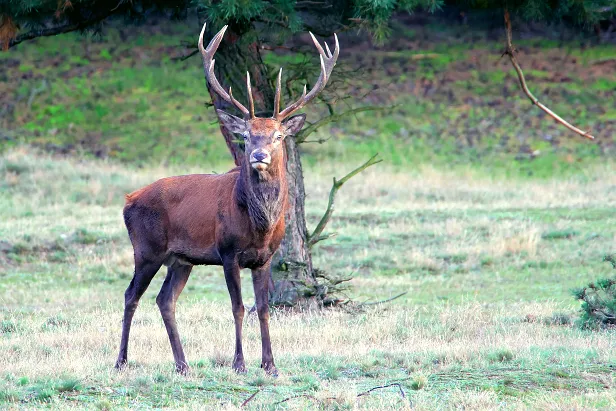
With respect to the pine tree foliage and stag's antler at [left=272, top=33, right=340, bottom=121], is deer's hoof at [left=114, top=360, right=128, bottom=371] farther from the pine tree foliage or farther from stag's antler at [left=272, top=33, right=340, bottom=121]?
the pine tree foliage

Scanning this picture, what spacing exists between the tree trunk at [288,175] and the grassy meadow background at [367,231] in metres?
0.60

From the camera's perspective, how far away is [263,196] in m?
8.93

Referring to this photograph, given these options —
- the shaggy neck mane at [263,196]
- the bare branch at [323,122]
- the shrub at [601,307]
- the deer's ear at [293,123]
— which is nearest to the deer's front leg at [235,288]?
the shaggy neck mane at [263,196]

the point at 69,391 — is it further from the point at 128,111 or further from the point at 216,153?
the point at 128,111

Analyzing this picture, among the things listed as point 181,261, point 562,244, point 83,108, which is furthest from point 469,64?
point 181,261

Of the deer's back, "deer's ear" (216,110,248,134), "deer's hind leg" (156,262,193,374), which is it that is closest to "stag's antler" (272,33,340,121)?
"deer's ear" (216,110,248,134)

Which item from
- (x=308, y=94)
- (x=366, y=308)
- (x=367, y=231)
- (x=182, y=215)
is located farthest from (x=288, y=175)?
(x=367, y=231)

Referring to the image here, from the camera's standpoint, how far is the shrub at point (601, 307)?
11441 mm

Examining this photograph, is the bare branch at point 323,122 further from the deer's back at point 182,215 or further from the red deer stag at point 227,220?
the deer's back at point 182,215

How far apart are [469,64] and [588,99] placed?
15.1ft

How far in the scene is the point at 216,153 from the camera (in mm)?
29875

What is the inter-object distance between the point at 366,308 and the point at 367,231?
641cm

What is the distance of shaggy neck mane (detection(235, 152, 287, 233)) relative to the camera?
8.94 m

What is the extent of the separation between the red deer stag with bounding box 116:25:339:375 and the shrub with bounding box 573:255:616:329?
13.8 feet
